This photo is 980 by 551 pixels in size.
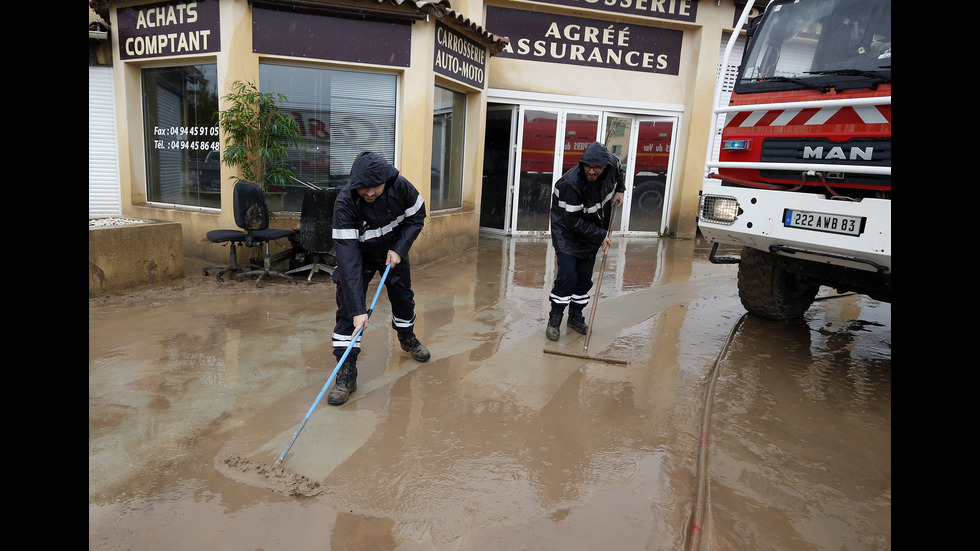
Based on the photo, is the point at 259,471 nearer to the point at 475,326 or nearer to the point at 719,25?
the point at 475,326

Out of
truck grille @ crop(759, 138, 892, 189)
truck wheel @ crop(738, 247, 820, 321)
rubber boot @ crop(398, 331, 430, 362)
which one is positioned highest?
truck grille @ crop(759, 138, 892, 189)

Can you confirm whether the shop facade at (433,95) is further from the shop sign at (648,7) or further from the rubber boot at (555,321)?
the rubber boot at (555,321)

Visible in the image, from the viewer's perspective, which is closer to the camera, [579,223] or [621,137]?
[579,223]

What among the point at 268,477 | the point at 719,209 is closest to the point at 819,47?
the point at 719,209

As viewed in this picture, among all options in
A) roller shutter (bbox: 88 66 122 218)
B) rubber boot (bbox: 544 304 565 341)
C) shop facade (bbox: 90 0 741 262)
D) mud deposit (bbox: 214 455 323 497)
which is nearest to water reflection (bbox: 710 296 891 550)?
rubber boot (bbox: 544 304 565 341)

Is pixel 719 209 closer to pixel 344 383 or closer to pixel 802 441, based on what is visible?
pixel 802 441

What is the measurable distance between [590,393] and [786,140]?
2221mm

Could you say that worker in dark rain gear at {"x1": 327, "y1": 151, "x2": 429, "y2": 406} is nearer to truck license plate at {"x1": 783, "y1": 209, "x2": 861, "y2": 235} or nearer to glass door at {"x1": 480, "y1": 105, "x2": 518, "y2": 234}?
truck license plate at {"x1": 783, "y1": 209, "x2": 861, "y2": 235}

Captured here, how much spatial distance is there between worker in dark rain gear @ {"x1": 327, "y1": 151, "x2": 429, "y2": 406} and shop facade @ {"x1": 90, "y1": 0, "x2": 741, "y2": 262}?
11.1 feet

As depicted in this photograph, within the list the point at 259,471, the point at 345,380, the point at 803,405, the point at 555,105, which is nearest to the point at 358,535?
the point at 259,471

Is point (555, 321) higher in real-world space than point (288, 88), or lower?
lower

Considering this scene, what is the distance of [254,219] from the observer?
Result: 20.3ft

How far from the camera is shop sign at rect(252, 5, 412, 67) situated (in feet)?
21.8

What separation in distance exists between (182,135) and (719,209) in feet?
22.1
